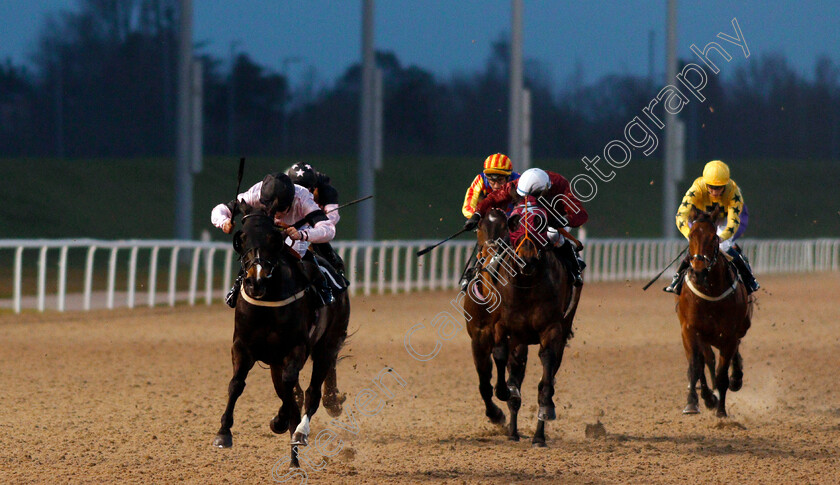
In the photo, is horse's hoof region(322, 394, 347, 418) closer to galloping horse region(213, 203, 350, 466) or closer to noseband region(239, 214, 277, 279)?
galloping horse region(213, 203, 350, 466)

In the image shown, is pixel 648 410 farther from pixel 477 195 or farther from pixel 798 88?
pixel 798 88

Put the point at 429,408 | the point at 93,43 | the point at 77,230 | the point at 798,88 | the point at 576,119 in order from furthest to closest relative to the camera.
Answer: the point at 798,88 < the point at 576,119 < the point at 93,43 < the point at 77,230 < the point at 429,408

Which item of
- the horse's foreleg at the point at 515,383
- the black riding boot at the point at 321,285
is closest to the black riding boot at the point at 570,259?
the horse's foreleg at the point at 515,383

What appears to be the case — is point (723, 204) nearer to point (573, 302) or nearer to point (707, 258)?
point (707, 258)

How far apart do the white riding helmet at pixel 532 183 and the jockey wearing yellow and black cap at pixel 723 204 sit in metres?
1.44

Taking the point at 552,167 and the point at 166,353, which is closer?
the point at 166,353

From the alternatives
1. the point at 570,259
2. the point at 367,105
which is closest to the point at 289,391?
the point at 570,259

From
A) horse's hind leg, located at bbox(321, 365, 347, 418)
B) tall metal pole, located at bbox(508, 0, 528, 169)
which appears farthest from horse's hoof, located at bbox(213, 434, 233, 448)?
tall metal pole, located at bbox(508, 0, 528, 169)

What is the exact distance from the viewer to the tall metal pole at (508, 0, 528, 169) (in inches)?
984

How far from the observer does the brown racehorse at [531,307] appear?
7938mm

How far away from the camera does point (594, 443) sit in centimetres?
797

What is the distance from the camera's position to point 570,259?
855cm

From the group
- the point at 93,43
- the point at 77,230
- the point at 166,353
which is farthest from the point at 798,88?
the point at 166,353

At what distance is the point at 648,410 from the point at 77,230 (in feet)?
151
